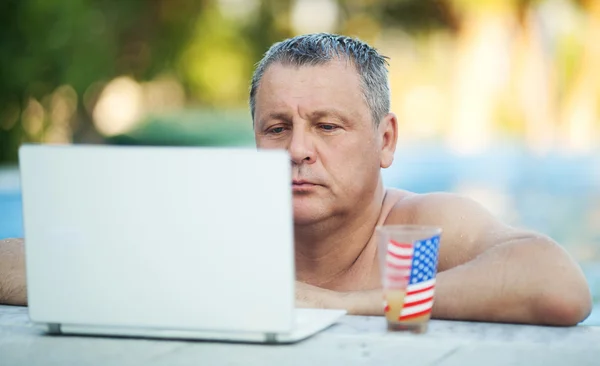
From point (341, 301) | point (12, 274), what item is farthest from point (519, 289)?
point (12, 274)

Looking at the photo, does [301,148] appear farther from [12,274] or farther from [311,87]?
[12,274]

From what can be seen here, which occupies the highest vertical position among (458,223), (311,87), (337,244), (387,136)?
(311,87)

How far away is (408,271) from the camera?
1.50m

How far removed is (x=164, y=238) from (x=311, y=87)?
3.35 feet

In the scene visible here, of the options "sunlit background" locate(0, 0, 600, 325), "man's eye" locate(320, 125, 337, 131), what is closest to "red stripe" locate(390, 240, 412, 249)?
"man's eye" locate(320, 125, 337, 131)

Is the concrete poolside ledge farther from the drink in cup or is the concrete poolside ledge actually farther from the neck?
the neck

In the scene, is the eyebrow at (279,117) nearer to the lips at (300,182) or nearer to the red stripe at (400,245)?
the lips at (300,182)

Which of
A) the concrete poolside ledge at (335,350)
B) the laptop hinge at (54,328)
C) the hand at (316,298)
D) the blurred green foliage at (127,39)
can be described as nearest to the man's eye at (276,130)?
the hand at (316,298)

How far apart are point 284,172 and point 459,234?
1063mm

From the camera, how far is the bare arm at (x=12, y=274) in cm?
203

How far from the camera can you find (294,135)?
224cm

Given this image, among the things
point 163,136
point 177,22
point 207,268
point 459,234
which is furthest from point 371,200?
point 163,136

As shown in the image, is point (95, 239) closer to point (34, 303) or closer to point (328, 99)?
point (34, 303)

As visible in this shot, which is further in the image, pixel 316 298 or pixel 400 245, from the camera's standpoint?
pixel 316 298
